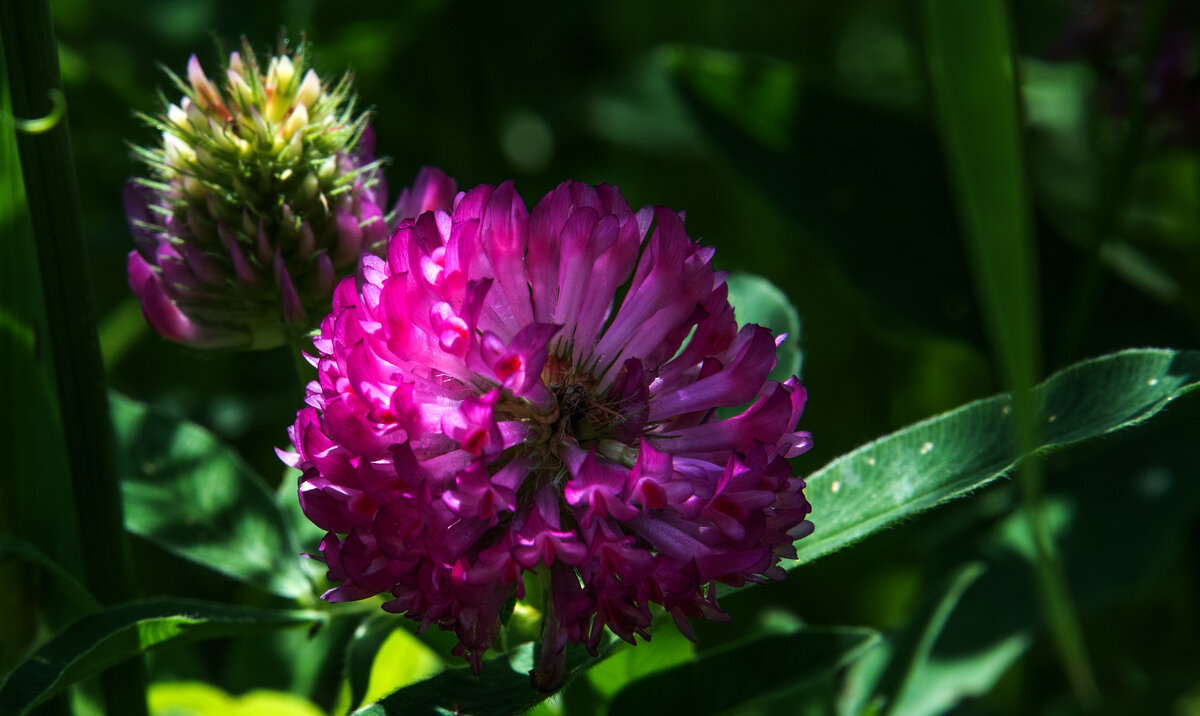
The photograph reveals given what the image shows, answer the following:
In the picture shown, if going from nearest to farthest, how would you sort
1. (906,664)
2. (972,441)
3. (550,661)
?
(550,661)
(972,441)
(906,664)

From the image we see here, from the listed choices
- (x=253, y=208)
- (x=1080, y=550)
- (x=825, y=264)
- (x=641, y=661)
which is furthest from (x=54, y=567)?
(x=825, y=264)

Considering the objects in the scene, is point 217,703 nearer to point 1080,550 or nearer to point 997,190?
point 997,190

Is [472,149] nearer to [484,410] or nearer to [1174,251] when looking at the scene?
[1174,251]

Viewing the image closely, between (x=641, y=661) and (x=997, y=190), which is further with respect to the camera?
(x=641, y=661)

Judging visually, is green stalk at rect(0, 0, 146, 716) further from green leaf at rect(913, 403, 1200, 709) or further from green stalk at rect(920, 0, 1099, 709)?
green leaf at rect(913, 403, 1200, 709)

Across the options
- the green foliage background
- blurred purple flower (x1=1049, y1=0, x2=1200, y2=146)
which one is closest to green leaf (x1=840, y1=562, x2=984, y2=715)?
the green foliage background

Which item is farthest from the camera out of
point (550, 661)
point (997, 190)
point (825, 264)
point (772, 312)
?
point (825, 264)
